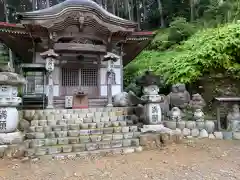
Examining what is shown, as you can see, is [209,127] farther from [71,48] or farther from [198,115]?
[71,48]

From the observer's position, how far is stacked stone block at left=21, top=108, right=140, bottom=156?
20.6ft

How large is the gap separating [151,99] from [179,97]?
2.32m

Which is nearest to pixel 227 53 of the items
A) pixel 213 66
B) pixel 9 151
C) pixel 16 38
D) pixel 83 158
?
pixel 213 66

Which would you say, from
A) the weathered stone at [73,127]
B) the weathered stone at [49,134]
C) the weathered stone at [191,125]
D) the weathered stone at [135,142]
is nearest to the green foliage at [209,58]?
the weathered stone at [191,125]

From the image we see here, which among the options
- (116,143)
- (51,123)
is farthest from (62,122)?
(116,143)

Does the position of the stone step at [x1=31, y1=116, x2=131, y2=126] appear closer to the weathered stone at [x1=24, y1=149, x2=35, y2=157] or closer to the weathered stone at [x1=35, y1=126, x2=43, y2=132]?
the weathered stone at [x1=35, y1=126, x2=43, y2=132]

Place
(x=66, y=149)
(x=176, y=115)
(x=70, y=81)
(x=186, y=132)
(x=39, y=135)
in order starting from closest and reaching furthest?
(x=66, y=149), (x=39, y=135), (x=186, y=132), (x=176, y=115), (x=70, y=81)

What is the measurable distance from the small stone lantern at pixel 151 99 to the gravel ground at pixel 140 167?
1.32 meters

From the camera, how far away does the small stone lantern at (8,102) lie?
5.96 meters

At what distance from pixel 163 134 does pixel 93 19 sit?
6054 mm

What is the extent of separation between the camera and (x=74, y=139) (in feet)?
21.5

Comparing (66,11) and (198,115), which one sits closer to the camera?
(198,115)

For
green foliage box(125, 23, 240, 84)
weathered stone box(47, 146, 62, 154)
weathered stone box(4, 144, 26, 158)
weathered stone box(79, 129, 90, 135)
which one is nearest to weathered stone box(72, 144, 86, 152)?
weathered stone box(47, 146, 62, 154)

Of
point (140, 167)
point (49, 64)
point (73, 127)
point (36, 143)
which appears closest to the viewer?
point (140, 167)
